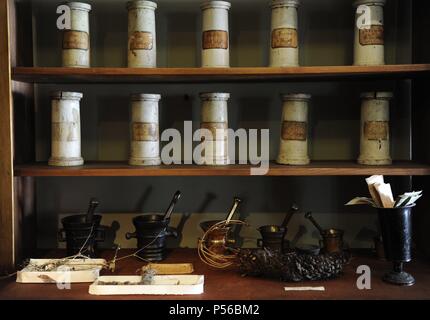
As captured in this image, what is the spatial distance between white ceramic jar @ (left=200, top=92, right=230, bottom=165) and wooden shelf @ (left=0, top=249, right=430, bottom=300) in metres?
0.35

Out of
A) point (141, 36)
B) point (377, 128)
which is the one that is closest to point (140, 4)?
point (141, 36)

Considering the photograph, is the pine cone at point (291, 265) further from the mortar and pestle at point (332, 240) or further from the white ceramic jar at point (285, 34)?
the white ceramic jar at point (285, 34)

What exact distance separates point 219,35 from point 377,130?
587 mm

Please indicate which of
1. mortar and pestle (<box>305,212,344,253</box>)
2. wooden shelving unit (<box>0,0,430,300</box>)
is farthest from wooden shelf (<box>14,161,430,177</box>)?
mortar and pestle (<box>305,212,344,253</box>)

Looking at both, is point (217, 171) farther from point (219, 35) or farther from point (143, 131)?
point (219, 35)

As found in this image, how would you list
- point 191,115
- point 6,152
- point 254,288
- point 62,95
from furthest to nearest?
1. point 191,115
2. point 62,95
3. point 6,152
4. point 254,288

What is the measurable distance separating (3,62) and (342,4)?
1.14 m

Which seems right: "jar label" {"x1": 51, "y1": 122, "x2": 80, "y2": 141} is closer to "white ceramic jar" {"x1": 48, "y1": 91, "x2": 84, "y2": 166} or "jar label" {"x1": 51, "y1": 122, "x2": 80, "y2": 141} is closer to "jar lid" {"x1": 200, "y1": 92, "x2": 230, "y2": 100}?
"white ceramic jar" {"x1": 48, "y1": 91, "x2": 84, "y2": 166}

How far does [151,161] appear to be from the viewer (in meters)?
1.71

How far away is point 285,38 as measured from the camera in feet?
5.41

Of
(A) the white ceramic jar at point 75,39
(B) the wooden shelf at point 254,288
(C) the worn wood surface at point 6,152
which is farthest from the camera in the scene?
(A) the white ceramic jar at point 75,39

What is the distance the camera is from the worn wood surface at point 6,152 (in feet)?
5.11

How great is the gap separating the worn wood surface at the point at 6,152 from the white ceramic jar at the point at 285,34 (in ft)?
2.66

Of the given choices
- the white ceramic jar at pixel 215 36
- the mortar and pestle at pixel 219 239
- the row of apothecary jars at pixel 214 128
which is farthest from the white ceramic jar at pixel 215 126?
the mortar and pestle at pixel 219 239
